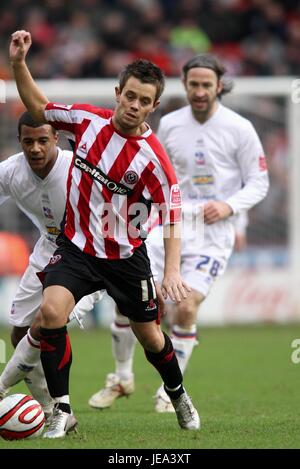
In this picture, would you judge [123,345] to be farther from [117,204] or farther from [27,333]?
[117,204]

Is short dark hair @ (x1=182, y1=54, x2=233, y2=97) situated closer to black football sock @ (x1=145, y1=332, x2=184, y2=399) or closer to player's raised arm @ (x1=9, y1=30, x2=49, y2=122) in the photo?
player's raised arm @ (x1=9, y1=30, x2=49, y2=122)

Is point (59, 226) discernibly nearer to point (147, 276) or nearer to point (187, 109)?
point (147, 276)

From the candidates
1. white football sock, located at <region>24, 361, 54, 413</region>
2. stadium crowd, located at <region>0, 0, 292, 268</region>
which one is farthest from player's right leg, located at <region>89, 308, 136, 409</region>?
stadium crowd, located at <region>0, 0, 292, 268</region>

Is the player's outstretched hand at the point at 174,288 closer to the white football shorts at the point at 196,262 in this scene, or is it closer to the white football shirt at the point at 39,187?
the white football shirt at the point at 39,187

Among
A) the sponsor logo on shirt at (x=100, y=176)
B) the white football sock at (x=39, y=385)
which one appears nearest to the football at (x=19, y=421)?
the white football sock at (x=39, y=385)

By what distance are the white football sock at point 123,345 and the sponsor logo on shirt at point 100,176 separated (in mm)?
2524

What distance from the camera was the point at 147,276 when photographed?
6230 mm

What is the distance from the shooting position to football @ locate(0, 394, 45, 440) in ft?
19.5

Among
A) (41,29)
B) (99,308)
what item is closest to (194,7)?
(41,29)

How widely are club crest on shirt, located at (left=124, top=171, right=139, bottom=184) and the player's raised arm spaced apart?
599mm

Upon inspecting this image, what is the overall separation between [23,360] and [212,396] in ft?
8.02

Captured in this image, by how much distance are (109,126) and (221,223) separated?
261cm

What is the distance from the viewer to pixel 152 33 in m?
19.0

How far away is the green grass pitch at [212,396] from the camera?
5855 millimetres
